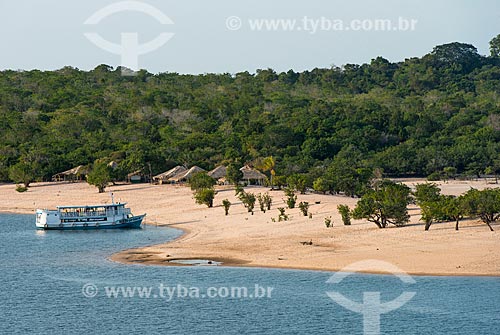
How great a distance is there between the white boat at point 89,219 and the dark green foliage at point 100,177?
1802cm

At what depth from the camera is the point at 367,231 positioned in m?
54.1

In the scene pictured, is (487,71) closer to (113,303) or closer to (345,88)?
(345,88)

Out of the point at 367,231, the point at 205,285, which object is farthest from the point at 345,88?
the point at 205,285

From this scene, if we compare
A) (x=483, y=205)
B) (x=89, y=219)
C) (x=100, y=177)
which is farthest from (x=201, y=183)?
(x=483, y=205)

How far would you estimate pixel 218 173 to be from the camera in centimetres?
9331

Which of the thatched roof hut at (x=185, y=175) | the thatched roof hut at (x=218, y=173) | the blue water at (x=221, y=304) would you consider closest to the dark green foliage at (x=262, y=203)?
the thatched roof hut at (x=218, y=173)

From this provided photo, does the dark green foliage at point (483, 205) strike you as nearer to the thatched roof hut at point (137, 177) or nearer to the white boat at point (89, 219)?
the white boat at point (89, 219)

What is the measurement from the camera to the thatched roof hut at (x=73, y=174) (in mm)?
99688

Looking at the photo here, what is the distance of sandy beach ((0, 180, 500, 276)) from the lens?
45.6m

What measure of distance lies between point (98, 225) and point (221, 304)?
1301 inches

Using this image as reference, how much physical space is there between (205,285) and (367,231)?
1453 cm

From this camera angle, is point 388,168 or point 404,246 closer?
point 404,246

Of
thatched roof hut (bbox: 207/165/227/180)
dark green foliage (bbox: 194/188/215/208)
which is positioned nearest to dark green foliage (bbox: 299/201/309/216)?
dark green foliage (bbox: 194/188/215/208)

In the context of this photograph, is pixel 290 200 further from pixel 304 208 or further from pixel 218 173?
pixel 218 173
